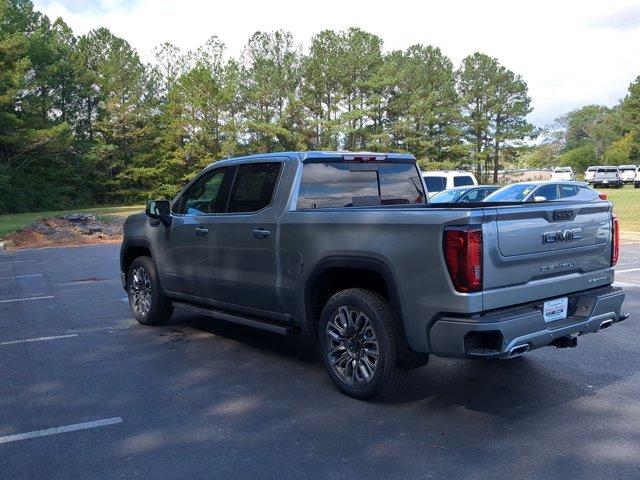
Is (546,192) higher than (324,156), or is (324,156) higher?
(324,156)

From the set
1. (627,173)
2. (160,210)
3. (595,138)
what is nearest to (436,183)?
(160,210)

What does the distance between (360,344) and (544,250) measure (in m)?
1.52

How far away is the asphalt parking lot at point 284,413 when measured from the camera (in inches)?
143

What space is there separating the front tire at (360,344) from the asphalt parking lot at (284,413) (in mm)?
168

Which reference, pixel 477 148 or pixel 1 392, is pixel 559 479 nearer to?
pixel 1 392

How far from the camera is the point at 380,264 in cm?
A: 434

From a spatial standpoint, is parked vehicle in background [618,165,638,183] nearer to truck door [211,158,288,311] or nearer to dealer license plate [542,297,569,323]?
truck door [211,158,288,311]

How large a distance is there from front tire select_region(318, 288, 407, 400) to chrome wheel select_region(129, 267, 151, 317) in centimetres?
315

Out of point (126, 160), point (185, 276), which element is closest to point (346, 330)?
point (185, 276)

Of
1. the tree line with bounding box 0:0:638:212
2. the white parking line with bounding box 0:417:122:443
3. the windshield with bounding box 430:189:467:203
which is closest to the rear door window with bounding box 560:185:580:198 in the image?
the windshield with bounding box 430:189:467:203

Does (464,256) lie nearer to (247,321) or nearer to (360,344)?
(360,344)

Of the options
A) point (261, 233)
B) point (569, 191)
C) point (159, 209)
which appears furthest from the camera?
point (569, 191)

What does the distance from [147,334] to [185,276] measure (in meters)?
1.01

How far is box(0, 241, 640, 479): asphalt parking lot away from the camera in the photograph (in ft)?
11.9
